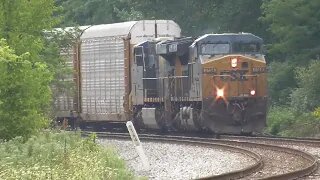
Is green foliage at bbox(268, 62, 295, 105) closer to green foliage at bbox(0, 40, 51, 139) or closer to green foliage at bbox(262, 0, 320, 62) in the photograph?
green foliage at bbox(262, 0, 320, 62)

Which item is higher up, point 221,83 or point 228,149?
point 221,83

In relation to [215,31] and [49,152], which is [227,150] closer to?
[49,152]

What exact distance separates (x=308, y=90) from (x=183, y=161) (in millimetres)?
13936

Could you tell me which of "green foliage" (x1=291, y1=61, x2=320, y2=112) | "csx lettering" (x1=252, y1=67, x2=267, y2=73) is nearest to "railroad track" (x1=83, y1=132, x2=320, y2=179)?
"csx lettering" (x1=252, y1=67, x2=267, y2=73)

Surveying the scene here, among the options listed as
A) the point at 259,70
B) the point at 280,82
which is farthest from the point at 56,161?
the point at 280,82

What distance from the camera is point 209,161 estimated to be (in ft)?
68.9

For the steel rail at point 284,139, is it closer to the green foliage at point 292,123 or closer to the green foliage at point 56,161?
the green foliage at point 292,123

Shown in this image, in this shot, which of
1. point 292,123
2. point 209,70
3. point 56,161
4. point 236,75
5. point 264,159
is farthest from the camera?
point 292,123

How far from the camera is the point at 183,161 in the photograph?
837 inches

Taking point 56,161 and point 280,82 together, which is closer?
point 56,161

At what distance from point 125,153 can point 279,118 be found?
10230 mm

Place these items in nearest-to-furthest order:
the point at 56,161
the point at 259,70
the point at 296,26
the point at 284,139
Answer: the point at 56,161
the point at 284,139
the point at 259,70
the point at 296,26

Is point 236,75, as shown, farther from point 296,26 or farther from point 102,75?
point 296,26

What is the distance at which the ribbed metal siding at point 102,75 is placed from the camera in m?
34.8
